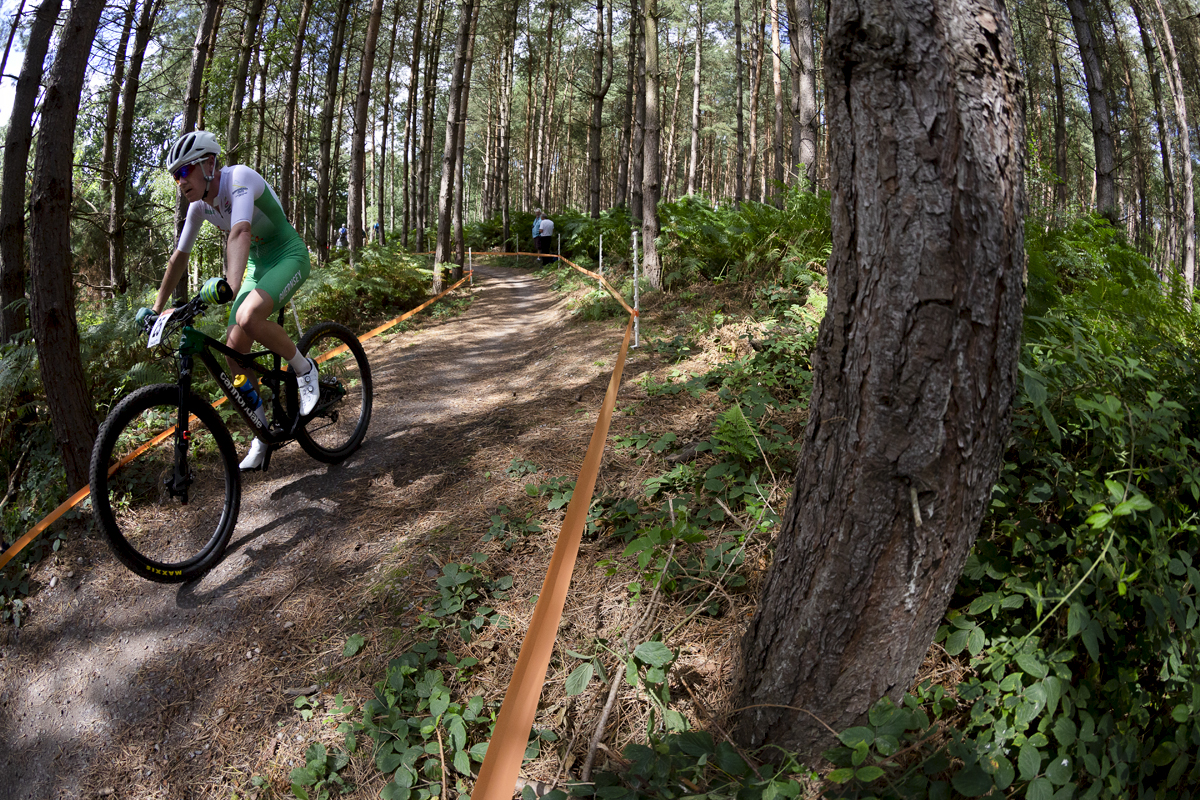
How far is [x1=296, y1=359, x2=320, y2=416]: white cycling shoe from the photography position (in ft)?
14.0

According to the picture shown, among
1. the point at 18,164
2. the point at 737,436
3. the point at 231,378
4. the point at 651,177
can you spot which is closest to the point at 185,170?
the point at 231,378

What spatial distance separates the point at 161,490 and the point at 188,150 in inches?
88.2

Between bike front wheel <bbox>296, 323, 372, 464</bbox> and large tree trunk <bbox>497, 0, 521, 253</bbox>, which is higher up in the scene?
large tree trunk <bbox>497, 0, 521, 253</bbox>

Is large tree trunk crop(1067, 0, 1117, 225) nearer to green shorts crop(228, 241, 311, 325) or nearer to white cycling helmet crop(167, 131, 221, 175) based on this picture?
green shorts crop(228, 241, 311, 325)

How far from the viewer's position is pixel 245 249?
3709mm

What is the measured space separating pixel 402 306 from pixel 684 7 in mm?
20908

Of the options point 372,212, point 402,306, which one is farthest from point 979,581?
point 372,212

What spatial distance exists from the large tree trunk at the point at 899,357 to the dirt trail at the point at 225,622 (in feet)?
6.71

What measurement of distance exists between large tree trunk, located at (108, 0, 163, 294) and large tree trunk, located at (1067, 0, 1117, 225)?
1408cm

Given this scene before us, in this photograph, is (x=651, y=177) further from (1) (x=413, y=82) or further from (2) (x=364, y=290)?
(1) (x=413, y=82)

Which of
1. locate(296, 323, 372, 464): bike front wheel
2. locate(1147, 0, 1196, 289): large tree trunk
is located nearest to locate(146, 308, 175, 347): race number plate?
locate(296, 323, 372, 464): bike front wheel

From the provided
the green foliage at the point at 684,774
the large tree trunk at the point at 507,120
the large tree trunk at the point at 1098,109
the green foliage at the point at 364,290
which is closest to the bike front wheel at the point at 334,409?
the green foliage at the point at 684,774

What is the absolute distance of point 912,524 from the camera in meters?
1.80

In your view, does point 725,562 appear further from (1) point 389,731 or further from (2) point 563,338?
(2) point 563,338
